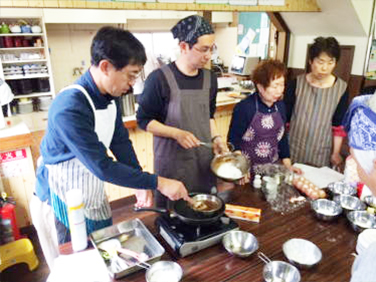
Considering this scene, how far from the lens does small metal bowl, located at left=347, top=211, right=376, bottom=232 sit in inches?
57.0

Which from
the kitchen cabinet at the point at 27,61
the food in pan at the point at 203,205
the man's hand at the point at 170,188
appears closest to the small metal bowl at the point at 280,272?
the food in pan at the point at 203,205

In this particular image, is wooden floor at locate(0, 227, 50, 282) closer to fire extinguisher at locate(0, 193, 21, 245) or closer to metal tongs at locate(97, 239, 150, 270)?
fire extinguisher at locate(0, 193, 21, 245)

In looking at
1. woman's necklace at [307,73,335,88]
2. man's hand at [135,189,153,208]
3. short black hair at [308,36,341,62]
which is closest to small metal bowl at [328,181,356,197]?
woman's necklace at [307,73,335,88]

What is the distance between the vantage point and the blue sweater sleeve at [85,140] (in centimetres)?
123

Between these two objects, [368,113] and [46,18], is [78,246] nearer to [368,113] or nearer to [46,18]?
[368,113]

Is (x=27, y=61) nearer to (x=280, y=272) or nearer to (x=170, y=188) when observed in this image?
(x=170, y=188)

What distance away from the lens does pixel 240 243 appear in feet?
4.42

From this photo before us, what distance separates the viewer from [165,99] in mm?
1940

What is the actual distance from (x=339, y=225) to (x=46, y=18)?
4.71 metres

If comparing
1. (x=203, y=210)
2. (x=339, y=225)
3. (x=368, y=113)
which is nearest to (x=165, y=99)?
(x=203, y=210)

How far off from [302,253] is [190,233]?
475 mm

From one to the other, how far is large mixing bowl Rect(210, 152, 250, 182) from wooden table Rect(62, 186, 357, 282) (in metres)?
0.18

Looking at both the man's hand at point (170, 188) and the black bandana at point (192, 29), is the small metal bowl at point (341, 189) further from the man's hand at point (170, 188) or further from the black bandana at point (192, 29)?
the black bandana at point (192, 29)

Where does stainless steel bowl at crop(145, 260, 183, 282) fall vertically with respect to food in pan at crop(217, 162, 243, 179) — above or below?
below
